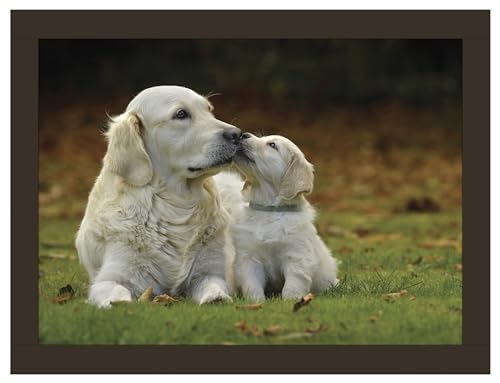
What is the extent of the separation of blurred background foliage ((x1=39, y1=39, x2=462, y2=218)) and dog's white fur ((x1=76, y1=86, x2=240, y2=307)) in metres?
10.2

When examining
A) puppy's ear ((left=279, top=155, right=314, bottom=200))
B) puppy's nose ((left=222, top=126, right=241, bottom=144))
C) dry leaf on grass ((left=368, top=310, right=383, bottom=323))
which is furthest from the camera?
puppy's ear ((left=279, top=155, right=314, bottom=200))

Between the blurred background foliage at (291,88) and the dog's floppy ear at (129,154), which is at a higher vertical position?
the blurred background foliage at (291,88)

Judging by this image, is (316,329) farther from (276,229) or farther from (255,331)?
(276,229)

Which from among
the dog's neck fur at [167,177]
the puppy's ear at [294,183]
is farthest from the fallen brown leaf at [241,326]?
the puppy's ear at [294,183]

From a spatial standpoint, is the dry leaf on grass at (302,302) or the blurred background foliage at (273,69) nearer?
the dry leaf on grass at (302,302)

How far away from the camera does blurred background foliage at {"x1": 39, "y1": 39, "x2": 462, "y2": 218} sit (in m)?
16.8

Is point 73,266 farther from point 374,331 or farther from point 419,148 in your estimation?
point 419,148

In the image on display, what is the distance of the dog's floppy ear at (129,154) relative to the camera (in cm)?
587

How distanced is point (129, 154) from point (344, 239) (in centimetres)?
471

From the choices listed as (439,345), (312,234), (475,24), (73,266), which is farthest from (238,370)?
(73,266)

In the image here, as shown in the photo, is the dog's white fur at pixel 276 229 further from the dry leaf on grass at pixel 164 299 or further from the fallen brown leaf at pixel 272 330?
the fallen brown leaf at pixel 272 330

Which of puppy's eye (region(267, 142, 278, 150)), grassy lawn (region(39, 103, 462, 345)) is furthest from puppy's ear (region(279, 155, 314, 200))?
grassy lawn (region(39, 103, 462, 345))

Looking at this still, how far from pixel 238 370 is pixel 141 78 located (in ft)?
45.6

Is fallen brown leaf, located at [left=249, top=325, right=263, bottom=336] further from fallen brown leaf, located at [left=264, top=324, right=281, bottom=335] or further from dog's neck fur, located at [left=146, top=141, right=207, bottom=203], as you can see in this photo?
dog's neck fur, located at [left=146, top=141, right=207, bottom=203]
